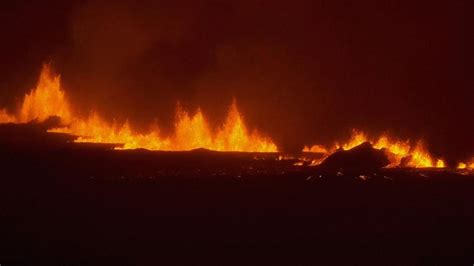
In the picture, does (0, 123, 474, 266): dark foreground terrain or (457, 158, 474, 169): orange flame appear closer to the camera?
(0, 123, 474, 266): dark foreground terrain

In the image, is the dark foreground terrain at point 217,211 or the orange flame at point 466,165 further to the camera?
the orange flame at point 466,165

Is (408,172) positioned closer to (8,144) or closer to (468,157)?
(468,157)

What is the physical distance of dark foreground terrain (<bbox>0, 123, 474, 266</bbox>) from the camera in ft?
53.5

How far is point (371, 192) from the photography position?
23281 millimetres

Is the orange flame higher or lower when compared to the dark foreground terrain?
higher

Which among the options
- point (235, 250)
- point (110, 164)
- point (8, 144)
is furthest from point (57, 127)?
point (235, 250)

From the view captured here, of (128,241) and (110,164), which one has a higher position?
(110,164)

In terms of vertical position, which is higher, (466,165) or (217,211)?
(466,165)

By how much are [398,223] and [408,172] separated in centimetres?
694

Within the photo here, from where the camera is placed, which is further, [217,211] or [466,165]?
[466,165]

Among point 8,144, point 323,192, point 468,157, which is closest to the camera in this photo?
point 323,192

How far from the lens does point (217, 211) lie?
20562 mm

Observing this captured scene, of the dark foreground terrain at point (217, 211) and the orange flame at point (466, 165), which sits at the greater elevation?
the orange flame at point (466, 165)

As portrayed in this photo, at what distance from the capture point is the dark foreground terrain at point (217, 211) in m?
16.3
